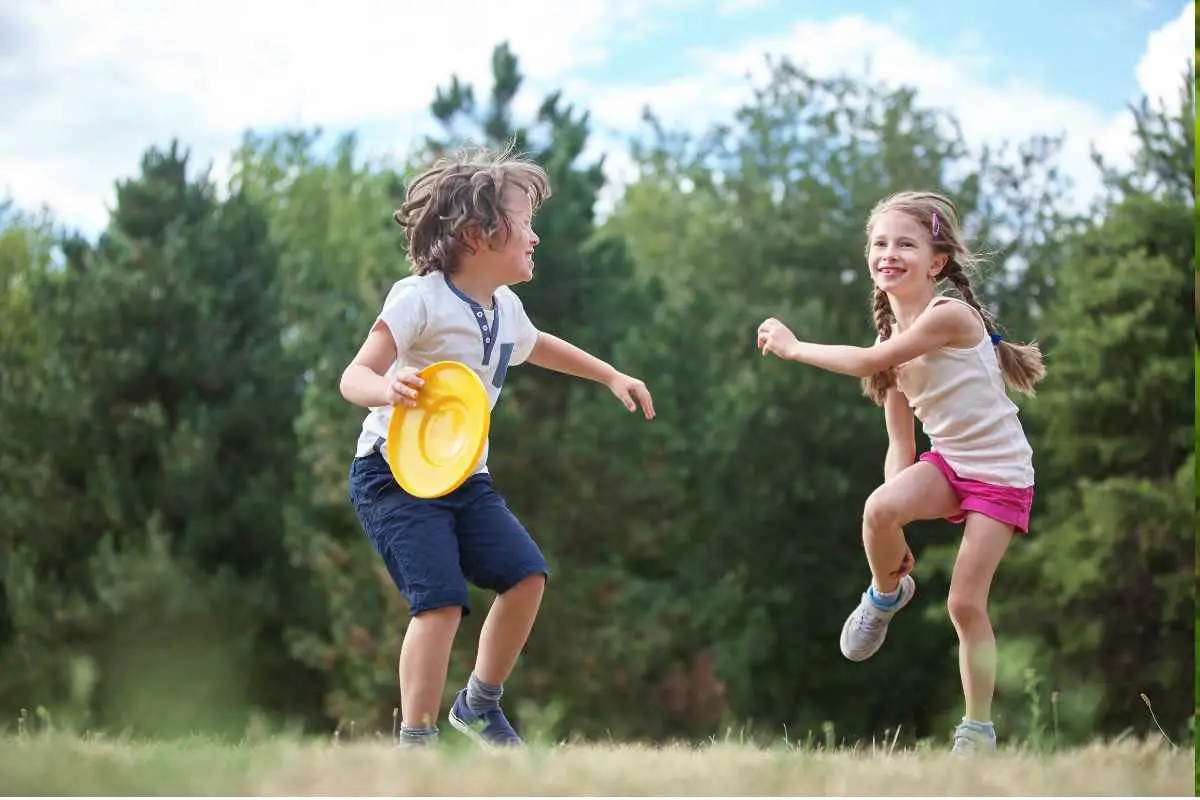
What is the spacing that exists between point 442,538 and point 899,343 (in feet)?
4.83

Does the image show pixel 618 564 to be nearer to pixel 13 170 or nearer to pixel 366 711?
pixel 366 711

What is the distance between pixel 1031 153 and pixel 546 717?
77.4 feet

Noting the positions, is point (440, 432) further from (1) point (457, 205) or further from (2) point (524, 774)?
(2) point (524, 774)

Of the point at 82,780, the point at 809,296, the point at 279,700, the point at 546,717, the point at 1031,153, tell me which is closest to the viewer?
the point at 82,780

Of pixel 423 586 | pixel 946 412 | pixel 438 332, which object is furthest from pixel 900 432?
pixel 423 586

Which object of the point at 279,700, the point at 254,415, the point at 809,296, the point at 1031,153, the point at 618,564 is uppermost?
the point at 1031,153

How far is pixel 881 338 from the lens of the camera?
4.91m

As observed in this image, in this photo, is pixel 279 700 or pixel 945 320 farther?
pixel 279 700

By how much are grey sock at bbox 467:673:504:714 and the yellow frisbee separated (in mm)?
729

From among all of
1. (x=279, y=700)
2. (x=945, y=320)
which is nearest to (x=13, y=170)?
(x=279, y=700)

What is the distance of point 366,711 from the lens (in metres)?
20.1

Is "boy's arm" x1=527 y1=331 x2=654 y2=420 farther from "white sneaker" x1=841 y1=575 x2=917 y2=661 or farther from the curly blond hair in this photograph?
"white sneaker" x1=841 y1=575 x2=917 y2=661

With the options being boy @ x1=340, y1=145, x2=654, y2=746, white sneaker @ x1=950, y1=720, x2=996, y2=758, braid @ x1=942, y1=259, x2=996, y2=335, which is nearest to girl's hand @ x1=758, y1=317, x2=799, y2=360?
boy @ x1=340, y1=145, x2=654, y2=746

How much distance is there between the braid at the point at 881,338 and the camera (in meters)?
4.89
